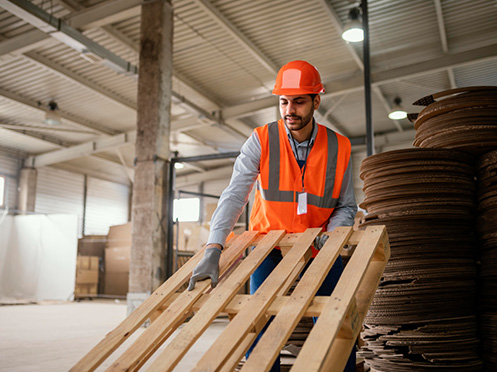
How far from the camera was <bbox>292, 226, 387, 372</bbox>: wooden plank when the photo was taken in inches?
67.6

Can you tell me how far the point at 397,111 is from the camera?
13250mm

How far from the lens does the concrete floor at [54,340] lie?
4.49 meters

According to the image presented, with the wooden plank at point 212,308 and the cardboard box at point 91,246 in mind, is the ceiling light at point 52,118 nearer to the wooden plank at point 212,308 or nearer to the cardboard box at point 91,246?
the cardboard box at point 91,246

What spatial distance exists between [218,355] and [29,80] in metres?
13.3

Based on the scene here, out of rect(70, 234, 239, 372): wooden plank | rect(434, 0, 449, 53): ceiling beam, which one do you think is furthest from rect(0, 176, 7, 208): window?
rect(70, 234, 239, 372): wooden plank

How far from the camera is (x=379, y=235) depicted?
2.41 metres

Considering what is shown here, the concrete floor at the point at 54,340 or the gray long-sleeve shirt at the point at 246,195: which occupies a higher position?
the gray long-sleeve shirt at the point at 246,195

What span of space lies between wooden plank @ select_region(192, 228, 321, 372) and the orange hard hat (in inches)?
30.8

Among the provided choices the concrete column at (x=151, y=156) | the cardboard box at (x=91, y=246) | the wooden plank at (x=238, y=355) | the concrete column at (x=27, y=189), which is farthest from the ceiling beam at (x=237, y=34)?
the concrete column at (x=27, y=189)

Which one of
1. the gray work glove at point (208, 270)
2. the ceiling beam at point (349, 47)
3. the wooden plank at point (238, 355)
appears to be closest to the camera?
the wooden plank at point (238, 355)

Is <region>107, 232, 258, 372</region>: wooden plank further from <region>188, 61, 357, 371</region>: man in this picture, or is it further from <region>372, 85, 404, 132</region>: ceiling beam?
<region>372, 85, 404, 132</region>: ceiling beam

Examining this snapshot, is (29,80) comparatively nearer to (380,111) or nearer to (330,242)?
(380,111)

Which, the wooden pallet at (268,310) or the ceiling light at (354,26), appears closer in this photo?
the wooden pallet at (268,310)

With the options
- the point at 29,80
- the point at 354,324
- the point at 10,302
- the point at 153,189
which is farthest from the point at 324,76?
the point at 354,324
